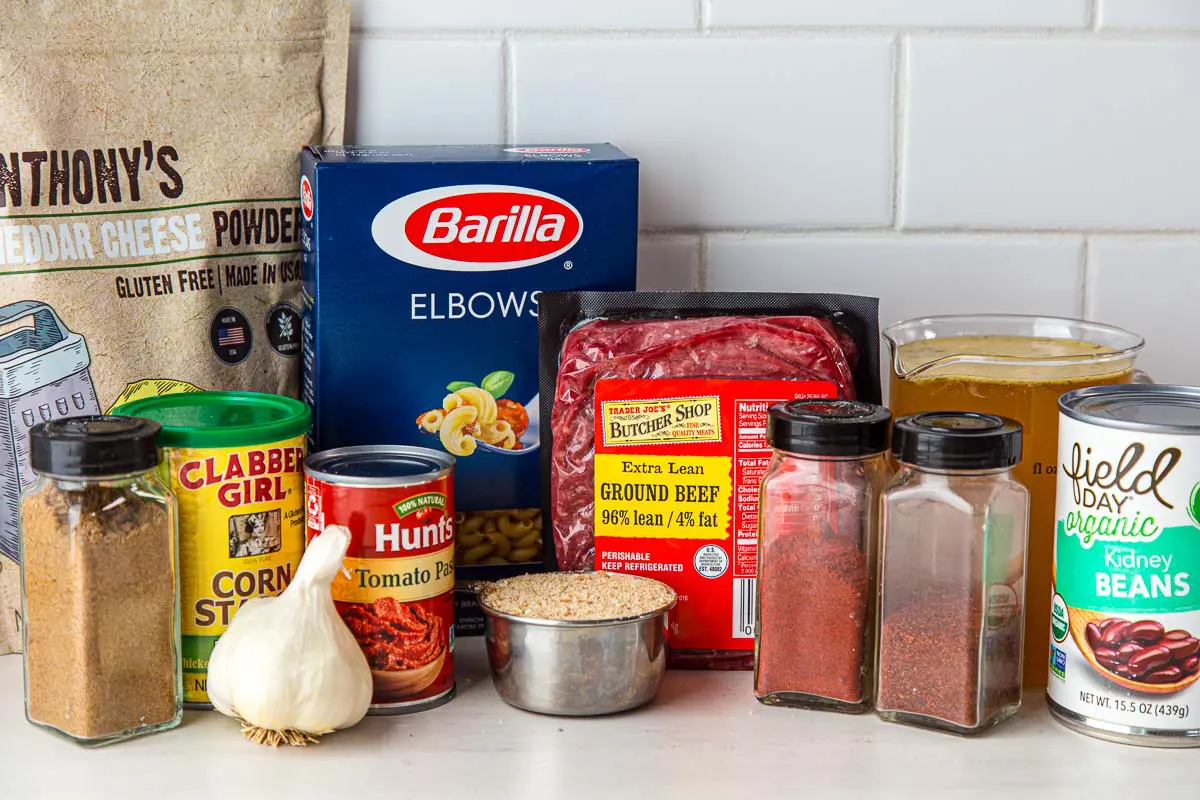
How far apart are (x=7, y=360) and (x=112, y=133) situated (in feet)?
0.66

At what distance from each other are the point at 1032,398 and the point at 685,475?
0.26 meters

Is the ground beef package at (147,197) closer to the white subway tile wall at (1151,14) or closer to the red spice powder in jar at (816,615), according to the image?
the red spice powder in jar at (816,615)

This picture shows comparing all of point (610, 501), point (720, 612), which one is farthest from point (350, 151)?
point (720, 612)

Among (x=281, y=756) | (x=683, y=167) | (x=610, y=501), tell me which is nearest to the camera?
(x=281, y=756)

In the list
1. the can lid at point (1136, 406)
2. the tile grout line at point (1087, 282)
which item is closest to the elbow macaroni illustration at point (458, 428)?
the can lid at point (1136, 406)

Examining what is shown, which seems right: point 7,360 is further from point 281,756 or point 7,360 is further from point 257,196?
point 281,756

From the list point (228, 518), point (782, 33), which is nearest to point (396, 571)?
point (228, 518)

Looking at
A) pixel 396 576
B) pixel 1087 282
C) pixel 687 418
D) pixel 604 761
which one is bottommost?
pixel 604 761

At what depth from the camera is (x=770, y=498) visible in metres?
0.90

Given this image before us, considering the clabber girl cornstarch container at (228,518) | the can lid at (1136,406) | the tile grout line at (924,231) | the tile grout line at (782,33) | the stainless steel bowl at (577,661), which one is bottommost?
the stainless steel bowl at (577,661)

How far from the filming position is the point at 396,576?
88 centimetres

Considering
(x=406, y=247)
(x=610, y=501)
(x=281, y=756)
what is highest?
(x=406, y=247)

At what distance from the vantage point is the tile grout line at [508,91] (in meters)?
1.13

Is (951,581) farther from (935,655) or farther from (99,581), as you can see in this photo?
(99,581)
